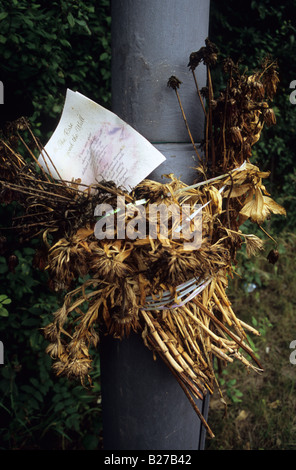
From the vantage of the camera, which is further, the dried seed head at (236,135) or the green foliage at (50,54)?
the green foliage at (50,54)

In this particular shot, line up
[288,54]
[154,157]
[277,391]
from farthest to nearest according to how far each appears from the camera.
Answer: [288,54] < [277,391] < [154,157]

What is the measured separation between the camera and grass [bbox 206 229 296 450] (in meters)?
2.10

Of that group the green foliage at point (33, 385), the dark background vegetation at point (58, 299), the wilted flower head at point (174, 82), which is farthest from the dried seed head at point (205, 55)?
the green foliage at point (33, 385)

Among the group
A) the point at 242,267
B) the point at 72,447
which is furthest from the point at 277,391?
the point at 72,447

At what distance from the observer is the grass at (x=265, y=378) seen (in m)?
2.10

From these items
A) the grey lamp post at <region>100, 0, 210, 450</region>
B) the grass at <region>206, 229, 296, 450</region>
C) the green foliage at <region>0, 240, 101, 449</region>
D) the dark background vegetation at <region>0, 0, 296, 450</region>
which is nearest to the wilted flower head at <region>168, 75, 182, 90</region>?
the grey lamp post at <region>100, 0, 210, 450</region>

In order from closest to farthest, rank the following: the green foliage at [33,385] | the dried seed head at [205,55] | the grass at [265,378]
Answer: the dried seed head at [205,55] < the green foliage at [33,385] < the grass at [265,378]

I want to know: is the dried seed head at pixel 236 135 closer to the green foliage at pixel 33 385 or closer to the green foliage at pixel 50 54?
the green foliage at pixel 50 54

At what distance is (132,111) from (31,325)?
3.95 feet

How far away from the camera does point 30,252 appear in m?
1.79

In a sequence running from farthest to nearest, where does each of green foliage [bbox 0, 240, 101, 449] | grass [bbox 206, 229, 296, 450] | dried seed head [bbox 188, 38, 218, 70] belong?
grass [bbox 206, 229, 296, 450] → green foliage [bbox 0, 240, 101, 449] → dried seed head [bbox 188, 38, 218, 70]

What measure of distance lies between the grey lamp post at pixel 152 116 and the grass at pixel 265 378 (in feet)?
2.05

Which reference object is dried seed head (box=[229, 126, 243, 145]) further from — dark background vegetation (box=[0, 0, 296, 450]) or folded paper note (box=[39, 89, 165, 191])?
dark background vegetation (box=[0, 0, 296, 450])

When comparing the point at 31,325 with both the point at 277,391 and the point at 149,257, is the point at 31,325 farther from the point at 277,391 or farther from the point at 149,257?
the point at 277,391
